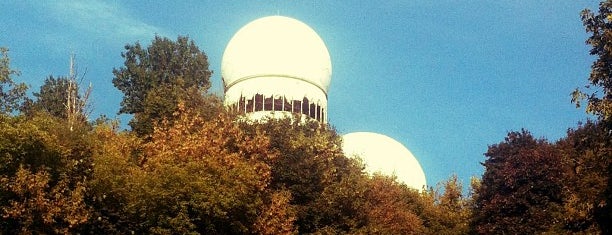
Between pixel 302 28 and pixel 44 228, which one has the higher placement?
pixel 302 28

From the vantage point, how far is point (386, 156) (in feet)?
162

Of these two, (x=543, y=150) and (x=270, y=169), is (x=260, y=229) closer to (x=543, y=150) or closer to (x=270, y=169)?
(x=270, y=169)

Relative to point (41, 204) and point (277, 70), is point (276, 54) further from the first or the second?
point (41, 204)

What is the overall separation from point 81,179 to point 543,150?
18973mm

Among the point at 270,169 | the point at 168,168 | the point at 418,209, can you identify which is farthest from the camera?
the point at 418,209

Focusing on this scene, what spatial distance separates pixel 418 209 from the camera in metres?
42.3

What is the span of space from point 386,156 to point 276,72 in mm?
Result: 10489

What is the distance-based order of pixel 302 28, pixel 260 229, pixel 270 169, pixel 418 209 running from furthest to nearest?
pixel 302 28 → pixel 418 209 → pixel 270 169 → pixel 260 229

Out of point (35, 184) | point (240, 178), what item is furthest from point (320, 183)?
point (35, 184)

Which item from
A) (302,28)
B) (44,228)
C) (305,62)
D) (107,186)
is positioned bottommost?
(44,228)

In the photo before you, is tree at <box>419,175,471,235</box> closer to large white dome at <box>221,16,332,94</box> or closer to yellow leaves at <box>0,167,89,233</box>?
large white dome at <box>221,16,332,94</box>

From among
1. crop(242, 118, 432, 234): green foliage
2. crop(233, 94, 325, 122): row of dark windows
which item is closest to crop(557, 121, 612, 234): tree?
crop(242, 118, 432, 234): green foliage

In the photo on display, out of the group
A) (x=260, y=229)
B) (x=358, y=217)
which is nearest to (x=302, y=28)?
(x=358, y=217)

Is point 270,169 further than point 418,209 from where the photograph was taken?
No
